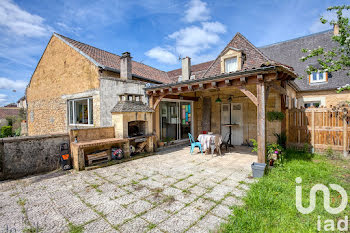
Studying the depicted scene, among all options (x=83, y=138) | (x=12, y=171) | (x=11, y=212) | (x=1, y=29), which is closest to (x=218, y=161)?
(x=83, y=138)

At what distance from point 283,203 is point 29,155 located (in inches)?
248

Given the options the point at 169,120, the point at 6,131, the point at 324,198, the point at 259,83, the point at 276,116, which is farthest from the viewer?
the point at 6,131

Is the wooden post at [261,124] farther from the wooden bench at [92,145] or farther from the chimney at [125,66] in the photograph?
the chimney at [125,66]

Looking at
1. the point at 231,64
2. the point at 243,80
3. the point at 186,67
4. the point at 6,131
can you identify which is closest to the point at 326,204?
the point at 243,80

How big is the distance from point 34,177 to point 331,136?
32.6 ft

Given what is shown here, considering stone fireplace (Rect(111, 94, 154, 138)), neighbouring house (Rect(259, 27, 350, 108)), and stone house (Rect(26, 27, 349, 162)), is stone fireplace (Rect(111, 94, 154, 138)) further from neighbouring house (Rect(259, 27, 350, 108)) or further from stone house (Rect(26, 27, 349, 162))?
neighbouring house (Rect(259, 27, 350, 108))

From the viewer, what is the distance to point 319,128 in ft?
20.9

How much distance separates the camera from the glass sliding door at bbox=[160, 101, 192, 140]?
8414 millimetres

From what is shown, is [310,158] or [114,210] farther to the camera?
[310,158]

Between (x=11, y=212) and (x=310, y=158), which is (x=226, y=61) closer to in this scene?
(x=310, y=158)

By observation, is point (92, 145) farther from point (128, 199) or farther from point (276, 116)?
point (276, 116)

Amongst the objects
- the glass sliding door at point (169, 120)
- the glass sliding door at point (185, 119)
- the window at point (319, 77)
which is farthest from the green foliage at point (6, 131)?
the window at point (319, 77)

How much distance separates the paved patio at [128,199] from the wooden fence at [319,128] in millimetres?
3337

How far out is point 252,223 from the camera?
2.34m
